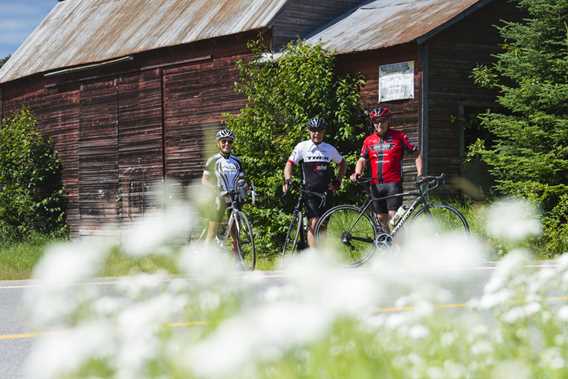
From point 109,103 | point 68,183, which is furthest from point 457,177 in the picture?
point 68,183

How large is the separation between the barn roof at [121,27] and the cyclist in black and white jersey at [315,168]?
31.4 feet

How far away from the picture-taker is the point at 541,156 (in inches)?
650

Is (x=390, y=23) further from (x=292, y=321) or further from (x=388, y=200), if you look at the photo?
(x=292, y=321)

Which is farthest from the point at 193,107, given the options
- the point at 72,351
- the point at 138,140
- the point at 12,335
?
the point at 72,351

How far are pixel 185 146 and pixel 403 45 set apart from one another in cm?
677

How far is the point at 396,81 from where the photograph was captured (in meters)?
19.2

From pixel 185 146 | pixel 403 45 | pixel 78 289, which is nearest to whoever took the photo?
pixel 78 289

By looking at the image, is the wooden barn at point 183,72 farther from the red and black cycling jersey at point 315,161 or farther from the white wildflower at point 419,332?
the white wildflower at point 419,332

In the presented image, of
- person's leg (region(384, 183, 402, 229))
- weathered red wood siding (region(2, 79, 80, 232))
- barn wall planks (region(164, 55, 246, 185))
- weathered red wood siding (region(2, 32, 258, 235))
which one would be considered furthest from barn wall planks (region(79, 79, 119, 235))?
person's leg (region(384, 183, 402, 229))

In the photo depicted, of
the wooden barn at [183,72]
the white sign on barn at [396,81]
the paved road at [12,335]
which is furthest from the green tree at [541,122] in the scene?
the paved road at [12,335]

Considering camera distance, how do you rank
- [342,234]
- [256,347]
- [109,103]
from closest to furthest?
[256,347] → [342,234] → [109,103]

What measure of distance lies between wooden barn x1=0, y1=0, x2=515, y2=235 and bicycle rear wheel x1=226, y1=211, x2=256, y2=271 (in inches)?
264

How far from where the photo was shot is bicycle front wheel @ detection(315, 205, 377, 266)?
12602 mm

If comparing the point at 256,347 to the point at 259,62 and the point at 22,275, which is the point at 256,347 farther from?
the point at 259,62
